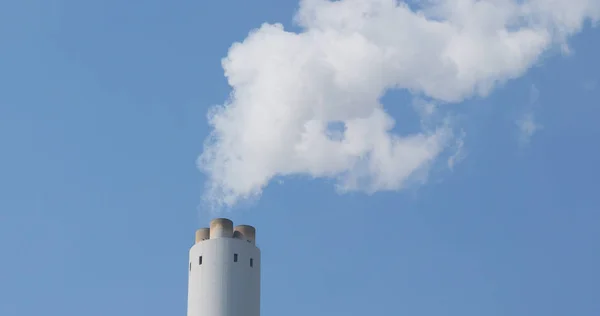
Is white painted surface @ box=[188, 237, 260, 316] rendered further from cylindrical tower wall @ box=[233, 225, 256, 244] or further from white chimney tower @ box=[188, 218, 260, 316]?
cylindrical tower wall @ box=[233, 225, 256, 244]

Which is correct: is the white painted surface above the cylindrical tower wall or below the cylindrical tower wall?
below

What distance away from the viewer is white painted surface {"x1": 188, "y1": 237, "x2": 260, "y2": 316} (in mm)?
70062

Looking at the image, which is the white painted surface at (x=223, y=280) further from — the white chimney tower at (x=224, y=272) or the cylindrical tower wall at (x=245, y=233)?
the cylindrical tower wall at (x=245, y=233)

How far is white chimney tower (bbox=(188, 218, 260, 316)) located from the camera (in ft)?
230

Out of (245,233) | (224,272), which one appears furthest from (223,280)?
(245,233)

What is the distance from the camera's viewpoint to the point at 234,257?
71750 mm

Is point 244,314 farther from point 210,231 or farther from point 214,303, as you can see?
point 210,231

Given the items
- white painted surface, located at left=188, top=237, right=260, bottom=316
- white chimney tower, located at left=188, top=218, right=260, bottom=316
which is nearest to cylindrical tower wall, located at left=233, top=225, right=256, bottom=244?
white chimney tower, located at left=188, top=218, right=260, bottom=316

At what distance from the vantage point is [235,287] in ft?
232

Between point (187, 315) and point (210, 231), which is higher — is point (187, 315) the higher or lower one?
the lower one

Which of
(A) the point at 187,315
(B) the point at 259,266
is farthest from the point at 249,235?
(A) the point at 187,315

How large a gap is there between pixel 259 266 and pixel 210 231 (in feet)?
16.2

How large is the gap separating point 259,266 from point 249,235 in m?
2.68

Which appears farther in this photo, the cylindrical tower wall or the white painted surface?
the cylindrical tower wall
